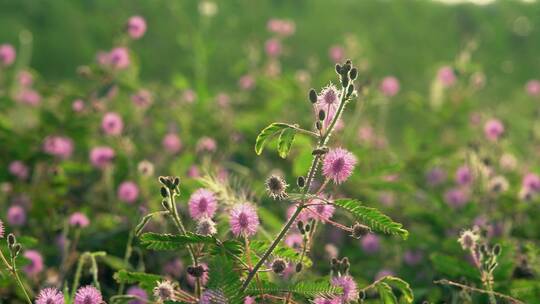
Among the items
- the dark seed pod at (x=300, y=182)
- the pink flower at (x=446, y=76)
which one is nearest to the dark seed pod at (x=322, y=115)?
the dark seed pod at (x=300, y=182)

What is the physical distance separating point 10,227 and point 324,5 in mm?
9848

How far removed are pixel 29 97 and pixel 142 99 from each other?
1659 mm

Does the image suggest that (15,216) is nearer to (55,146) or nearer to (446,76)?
(55,146)

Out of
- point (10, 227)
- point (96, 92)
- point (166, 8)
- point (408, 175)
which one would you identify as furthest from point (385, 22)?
point (10, 227)

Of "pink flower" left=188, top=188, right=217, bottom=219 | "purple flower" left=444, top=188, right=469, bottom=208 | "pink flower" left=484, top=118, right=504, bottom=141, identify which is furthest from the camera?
"pink flower" left=484, top=118, right=504, bottom=141

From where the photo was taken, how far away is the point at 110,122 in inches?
170

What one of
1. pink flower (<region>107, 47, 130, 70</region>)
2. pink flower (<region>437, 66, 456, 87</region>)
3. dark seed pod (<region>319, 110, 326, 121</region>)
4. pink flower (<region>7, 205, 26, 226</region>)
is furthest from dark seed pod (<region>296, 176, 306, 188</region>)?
pink flower (<region>437, 66, 456, 87</region>)

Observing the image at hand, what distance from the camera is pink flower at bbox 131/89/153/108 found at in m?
5.12

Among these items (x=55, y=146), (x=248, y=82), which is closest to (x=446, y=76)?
(x=248, y=82)

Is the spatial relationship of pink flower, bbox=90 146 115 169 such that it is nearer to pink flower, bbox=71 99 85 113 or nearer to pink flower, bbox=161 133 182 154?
pink flower, bbox=71 99 85 113

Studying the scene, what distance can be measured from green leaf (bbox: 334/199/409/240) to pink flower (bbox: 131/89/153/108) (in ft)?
11.0

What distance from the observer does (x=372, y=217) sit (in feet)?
6.07

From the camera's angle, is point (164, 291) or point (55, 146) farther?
point (55, 146)

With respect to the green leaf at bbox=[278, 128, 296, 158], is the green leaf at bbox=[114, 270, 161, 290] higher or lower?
lower
